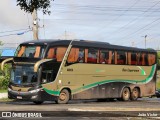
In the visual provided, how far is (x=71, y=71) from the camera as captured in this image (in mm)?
26516

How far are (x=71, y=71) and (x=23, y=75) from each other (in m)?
2.89

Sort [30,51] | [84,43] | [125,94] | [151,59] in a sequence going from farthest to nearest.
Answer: [151,59] → [125,94] → [84,43] → [30,51]

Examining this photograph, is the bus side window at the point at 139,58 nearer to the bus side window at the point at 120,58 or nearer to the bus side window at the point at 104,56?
the bus side window at the point at 120,58

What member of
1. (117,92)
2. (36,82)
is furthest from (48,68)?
(117,92)

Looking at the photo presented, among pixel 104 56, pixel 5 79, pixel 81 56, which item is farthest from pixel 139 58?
pixel 5 79

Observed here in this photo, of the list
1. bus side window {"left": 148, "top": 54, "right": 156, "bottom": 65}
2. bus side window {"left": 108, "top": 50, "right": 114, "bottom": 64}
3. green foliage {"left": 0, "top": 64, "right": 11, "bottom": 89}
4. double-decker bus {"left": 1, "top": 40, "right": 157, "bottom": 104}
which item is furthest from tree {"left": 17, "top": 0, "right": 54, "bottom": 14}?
green foliage {"left": 0, "top": 64, "right": 11, "bottom": 89}

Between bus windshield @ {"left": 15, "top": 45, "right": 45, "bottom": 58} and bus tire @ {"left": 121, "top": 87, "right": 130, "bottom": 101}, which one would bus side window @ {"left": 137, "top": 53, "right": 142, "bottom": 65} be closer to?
bus tire @ {"left": 121, "top": 87, "right": 130, "bottom": 101}

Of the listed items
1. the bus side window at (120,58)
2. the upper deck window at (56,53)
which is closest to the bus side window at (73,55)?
the upper deck window at (56,53)

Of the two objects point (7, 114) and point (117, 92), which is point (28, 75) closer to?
point (117, 92)

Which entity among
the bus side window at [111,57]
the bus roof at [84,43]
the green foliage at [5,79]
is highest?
the bus roof at [84,43]

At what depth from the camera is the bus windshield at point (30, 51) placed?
25.3 metres

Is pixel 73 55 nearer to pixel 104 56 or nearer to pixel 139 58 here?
pixel 104 56

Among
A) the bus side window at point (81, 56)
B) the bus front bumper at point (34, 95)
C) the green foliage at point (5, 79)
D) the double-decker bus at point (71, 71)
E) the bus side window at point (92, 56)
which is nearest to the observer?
the bus front bumper at point (34, 95)

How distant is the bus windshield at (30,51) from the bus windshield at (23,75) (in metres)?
0.77
